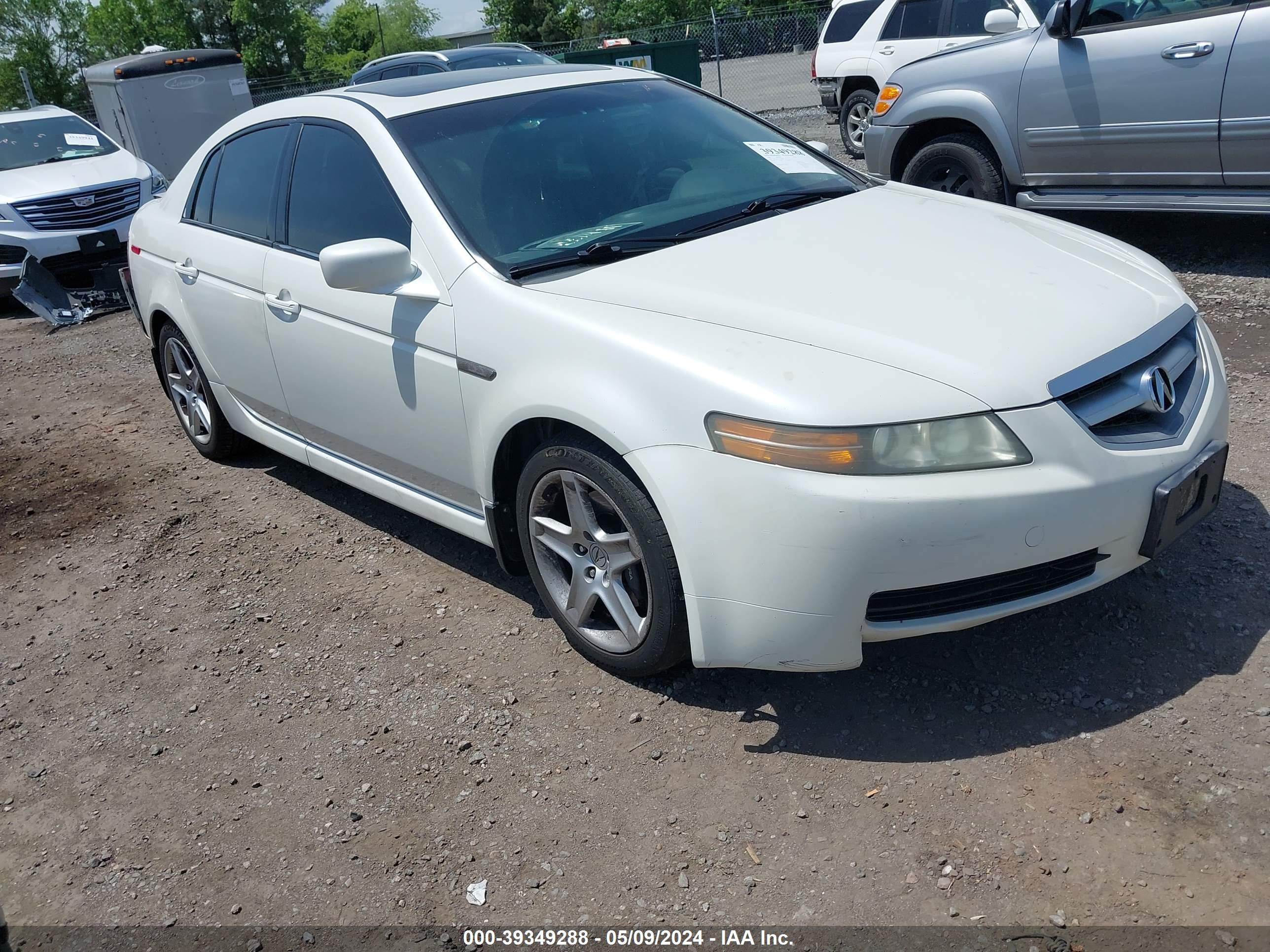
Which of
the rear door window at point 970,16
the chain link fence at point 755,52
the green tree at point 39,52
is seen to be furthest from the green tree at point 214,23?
the rear door window at point 970,16

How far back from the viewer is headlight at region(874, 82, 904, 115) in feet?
24.5

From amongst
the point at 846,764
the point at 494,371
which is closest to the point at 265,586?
the point at 494,371

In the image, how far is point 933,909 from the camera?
7.68ft

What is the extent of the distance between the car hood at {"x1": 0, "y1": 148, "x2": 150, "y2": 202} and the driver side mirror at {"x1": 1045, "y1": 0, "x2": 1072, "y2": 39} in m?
8.34

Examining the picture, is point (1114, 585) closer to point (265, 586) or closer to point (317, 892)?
point (317, 892)

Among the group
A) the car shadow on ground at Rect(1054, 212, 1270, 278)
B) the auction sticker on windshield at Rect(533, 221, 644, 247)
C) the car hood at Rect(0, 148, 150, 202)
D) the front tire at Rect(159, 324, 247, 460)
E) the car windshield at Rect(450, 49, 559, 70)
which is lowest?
the car shadow on ground at Rect(1054, 212, 1270, 278)

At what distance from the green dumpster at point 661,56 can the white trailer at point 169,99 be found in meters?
5.25

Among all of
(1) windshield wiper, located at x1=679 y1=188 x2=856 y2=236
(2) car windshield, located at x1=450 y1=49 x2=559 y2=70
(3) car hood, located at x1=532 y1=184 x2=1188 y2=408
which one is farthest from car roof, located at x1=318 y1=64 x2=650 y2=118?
(2) car windshield, located at x1=450 y1=49 x2=559 y2=70

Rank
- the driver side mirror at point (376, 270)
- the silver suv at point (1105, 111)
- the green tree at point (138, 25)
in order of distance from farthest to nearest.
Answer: the green tree at point (138, 25) → the silver suv at point (1105, 111) → the driver side mirror at point (376, 270)

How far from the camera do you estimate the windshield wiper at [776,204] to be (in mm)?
3496

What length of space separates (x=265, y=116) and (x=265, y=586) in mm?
1907

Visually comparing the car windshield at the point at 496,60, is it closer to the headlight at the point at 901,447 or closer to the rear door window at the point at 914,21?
the rear door window at the point at 914,21

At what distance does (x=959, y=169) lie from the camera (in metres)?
7.18

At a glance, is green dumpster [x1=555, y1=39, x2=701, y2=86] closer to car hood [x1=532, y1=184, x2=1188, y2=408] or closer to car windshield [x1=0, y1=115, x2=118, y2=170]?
car windshield [x1=0, y1=115, x2=118, y2=170]
